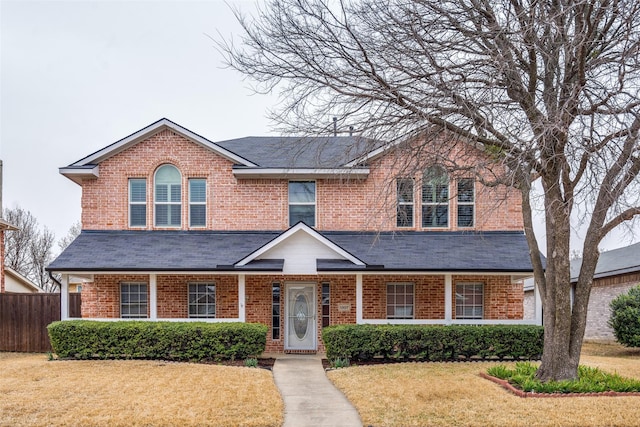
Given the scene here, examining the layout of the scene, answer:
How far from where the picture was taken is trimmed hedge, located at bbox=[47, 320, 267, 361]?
14.8 metres

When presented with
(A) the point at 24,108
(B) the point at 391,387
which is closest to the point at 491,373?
(B) the point at 391,387

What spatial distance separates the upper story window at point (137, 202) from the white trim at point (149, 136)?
1092 mm

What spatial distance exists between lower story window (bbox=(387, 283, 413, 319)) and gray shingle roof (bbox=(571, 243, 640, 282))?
7.16 meters

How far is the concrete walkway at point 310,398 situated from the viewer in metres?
8.96

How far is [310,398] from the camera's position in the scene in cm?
1061

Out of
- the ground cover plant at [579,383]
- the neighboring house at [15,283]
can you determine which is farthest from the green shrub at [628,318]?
the neighboring house at [15,283]

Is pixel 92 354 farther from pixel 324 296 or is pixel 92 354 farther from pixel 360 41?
pixel 360 41

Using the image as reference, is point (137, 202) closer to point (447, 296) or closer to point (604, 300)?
point (447, 296)

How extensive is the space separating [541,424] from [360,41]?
7.14 meters

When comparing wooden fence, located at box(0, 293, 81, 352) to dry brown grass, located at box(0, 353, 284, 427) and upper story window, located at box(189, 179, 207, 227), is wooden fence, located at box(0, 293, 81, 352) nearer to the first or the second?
dry brown grass, located at box(0, 353, 284, 427)

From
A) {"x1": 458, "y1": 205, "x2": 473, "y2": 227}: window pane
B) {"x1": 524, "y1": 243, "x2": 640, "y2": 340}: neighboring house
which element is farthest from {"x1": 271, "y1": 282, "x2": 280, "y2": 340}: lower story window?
{"x1": 524, "y1": 243, "x2": 640, "y2": 340}: neighboring house

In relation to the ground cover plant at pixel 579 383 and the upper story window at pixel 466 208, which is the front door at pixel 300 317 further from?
the ground cover plant at pixel 579 383

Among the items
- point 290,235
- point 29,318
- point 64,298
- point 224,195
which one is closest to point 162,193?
point 224,195

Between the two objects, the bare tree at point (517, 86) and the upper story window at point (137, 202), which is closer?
the bare tree at point (517, 86)
